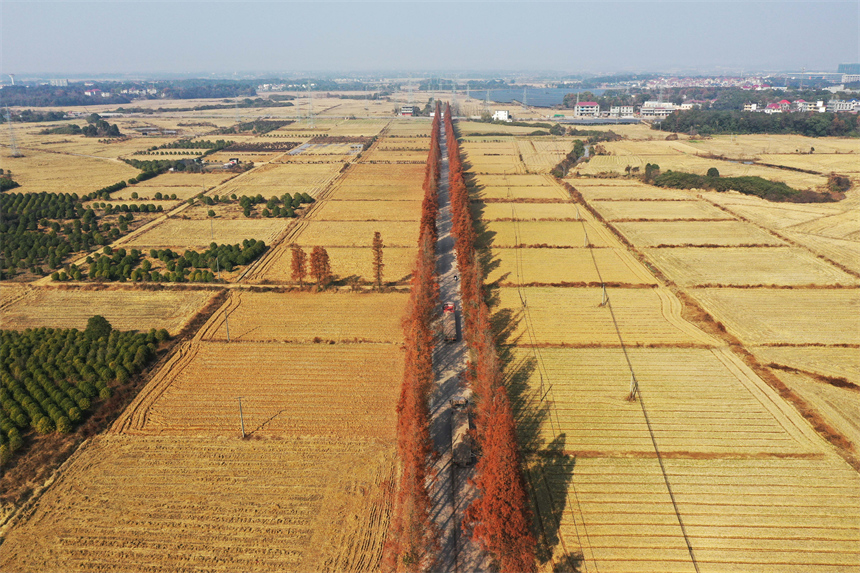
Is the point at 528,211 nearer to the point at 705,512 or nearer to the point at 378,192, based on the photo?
the point at 378,192

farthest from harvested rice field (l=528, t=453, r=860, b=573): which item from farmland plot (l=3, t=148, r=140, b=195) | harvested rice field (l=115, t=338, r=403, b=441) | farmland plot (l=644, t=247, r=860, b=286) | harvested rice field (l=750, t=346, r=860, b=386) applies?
farmland plot (l=3, t=148, r=140, b=195)

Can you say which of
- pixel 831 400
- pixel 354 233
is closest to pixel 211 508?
pixel 831 400

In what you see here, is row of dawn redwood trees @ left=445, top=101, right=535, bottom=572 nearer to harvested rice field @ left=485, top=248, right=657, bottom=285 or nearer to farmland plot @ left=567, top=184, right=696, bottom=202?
harvested rice field @ left=485, top=248, right=657, bottom=285

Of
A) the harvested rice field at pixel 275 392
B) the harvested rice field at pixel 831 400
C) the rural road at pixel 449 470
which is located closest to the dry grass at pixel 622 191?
the rural road at pixel 449 470

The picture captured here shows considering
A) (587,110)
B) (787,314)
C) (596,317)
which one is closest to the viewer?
(596,317)

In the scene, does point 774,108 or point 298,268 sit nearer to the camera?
point 298,268

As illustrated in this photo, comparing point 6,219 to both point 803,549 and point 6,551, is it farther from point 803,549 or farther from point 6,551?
point 803,549
